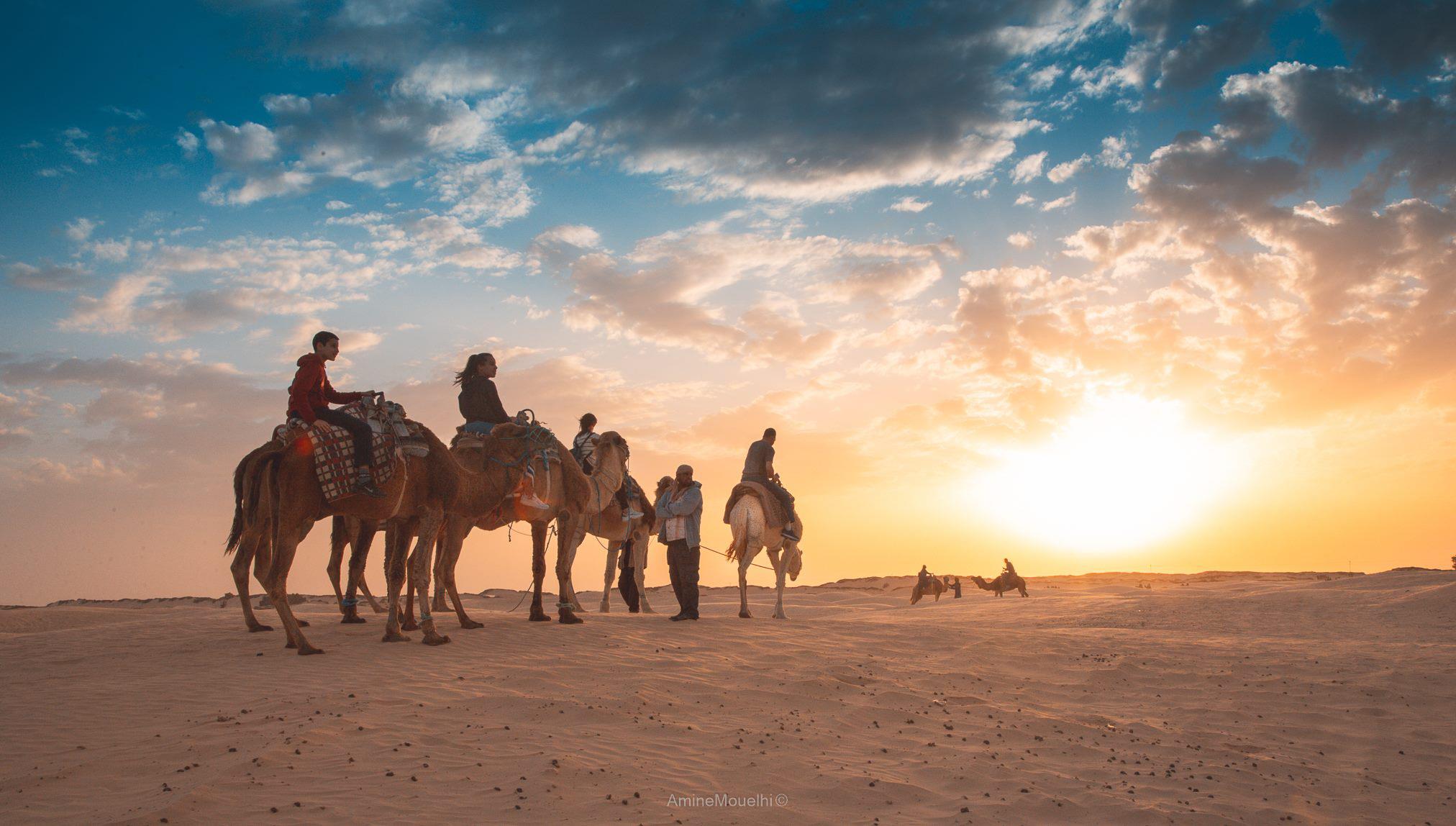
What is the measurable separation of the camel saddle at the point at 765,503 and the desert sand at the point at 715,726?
270cm

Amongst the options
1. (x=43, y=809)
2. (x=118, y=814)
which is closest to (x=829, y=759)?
(x=118, y=814)

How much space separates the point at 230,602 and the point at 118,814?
89.0 feet

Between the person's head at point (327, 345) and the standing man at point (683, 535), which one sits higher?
the person's head at point (327, 345)

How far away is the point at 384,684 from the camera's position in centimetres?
967

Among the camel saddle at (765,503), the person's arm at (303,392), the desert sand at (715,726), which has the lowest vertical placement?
the desert sand at (715,726)

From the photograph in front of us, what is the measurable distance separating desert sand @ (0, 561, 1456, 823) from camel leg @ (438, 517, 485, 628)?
0.59 metres

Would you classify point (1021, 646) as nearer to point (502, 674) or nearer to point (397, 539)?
point (502, 674)

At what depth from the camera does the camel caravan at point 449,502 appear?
11.5 m

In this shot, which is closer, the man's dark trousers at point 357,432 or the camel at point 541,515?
the man's dark trousers at point 357,432

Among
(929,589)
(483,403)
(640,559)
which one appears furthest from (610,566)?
(929,589)

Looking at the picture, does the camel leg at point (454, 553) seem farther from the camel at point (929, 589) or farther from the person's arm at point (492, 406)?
the camel at point (929, 589)

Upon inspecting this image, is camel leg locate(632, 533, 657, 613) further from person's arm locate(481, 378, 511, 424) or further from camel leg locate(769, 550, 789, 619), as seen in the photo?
person's arm locate(481, 378, 511, 424)

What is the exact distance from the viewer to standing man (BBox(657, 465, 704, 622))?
16.3 meters

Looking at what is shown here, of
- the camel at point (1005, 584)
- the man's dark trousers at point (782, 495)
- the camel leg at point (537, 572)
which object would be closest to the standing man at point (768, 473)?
the man's dark trousers at point (782, 495)
